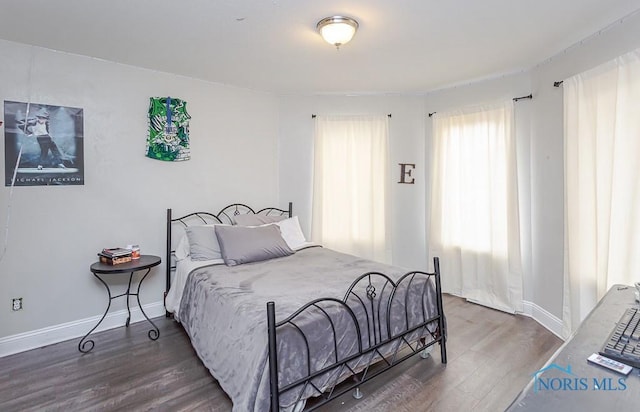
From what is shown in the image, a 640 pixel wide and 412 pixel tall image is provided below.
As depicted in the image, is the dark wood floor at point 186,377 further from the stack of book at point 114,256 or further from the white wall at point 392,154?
the white wall at point 392,154

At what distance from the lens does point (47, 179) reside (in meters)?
2.88

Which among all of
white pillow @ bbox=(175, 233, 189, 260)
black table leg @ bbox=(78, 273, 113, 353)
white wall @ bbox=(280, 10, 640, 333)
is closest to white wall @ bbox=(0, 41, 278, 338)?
black table leg @ bbox=(78, 273, 113, 353)

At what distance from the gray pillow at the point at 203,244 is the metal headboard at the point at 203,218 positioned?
39 cm

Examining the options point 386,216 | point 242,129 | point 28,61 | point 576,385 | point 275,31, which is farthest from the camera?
point 386,216

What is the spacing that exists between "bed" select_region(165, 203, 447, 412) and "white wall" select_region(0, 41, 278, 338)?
373mm

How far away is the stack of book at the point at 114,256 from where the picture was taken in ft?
9.53

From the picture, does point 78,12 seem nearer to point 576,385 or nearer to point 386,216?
point 576,385

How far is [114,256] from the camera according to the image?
290 centimetres

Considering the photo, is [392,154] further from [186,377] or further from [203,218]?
[186,377]

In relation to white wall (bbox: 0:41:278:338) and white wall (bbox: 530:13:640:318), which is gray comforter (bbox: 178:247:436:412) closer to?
white wall (bbox: 0:41:278:338)

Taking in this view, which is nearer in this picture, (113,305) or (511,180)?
(113,305)

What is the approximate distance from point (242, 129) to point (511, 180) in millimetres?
3037

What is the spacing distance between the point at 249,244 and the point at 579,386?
2.61 metres

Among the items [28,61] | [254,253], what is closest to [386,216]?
[254,253]
